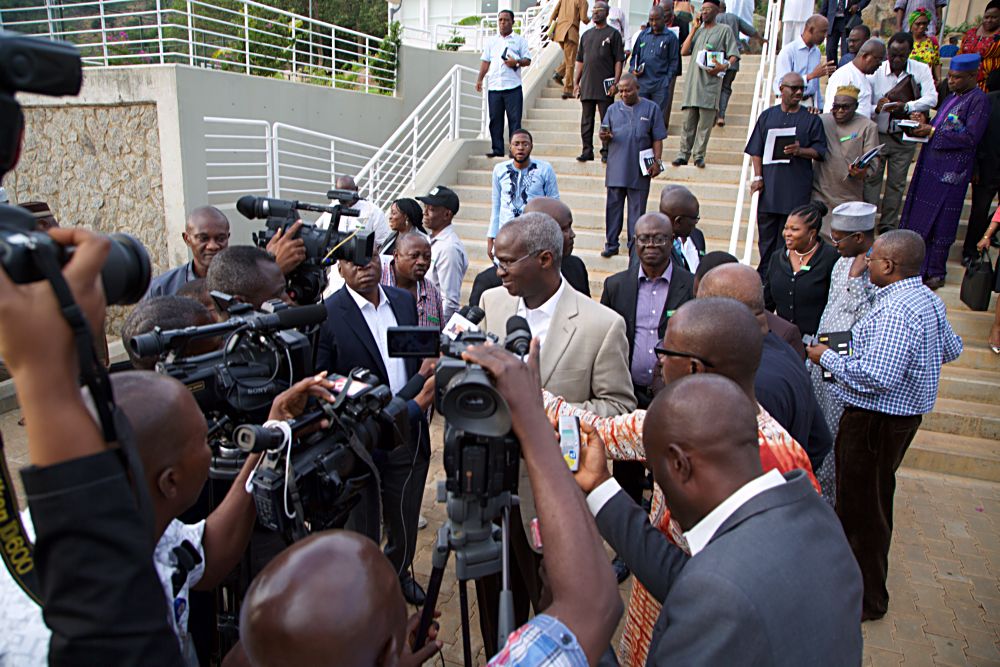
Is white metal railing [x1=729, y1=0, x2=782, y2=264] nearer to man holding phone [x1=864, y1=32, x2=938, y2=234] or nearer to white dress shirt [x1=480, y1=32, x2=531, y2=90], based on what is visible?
man holding phone [x1=864, y1=32, x2=938, y2=234]

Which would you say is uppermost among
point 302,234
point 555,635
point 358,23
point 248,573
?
point 358,23

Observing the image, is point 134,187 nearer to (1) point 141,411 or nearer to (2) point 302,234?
(2) point 302,234

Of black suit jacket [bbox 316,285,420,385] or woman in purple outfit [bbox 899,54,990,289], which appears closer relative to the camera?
black suit jacket [bbox 316,285,420,385]

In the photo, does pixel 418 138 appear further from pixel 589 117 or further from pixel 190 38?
pixel 190 38

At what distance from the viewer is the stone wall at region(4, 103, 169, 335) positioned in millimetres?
8281

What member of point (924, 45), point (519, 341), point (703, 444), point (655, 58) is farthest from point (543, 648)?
point (924, 45)

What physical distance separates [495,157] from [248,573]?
8.34 meters

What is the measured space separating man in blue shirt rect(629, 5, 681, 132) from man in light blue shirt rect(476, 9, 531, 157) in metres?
1.55

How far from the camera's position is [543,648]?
3.86 feet

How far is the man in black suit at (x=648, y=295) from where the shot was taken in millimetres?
4277

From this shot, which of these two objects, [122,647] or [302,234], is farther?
[302,234]

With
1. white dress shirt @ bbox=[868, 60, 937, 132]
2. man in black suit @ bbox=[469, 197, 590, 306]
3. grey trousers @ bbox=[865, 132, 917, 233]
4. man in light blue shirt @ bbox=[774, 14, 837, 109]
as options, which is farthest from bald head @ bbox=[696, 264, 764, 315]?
man in light blue shirt @ bbox=[774, 14, 837, 109]

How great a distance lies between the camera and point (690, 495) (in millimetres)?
1575

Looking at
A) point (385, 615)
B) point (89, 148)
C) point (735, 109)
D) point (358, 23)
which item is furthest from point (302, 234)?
point (358, 23)
